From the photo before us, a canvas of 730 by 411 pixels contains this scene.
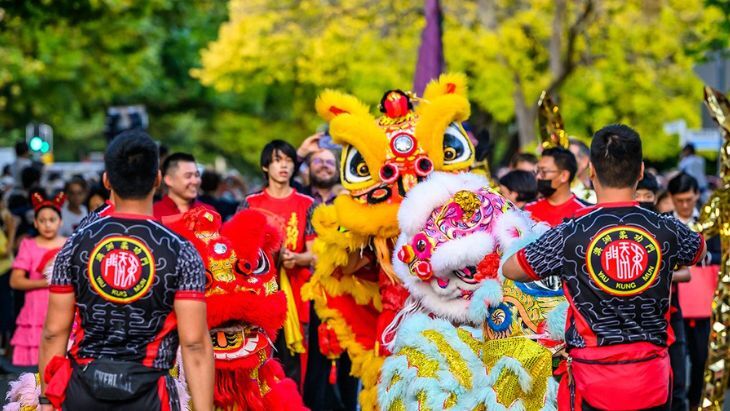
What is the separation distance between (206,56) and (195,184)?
24957 mm

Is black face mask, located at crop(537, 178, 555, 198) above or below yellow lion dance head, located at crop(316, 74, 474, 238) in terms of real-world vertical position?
below

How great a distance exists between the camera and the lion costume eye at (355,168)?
27.4 feet

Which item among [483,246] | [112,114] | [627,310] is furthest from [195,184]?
[112,114]

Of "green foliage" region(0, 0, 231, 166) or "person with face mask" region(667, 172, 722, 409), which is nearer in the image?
"person with face mask" region(667, 172, 722, 409)

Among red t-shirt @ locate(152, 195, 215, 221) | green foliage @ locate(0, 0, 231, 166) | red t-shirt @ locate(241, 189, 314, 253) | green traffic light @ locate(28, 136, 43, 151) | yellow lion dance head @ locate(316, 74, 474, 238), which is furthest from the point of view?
green traffic light @ locate(28, 136, 43, 151)

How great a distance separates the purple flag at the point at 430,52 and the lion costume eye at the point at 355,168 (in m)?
9.06

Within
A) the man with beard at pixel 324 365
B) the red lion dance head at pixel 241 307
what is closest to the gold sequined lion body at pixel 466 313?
the red lion dance head at pixel 241 307

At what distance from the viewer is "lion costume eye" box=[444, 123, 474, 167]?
841cm

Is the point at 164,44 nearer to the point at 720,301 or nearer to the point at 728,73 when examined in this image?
the point at 728,73

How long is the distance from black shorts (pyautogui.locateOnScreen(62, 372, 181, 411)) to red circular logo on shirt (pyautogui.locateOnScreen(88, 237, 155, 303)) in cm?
38

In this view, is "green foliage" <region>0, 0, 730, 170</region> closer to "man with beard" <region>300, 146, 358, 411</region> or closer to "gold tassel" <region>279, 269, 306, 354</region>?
"man with beard" <region>300, 146, 358, 411</region>

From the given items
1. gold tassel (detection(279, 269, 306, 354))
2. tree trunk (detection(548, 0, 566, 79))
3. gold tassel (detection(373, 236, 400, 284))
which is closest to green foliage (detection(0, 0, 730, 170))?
tree trunk (detection(548, 0, 566, 79))

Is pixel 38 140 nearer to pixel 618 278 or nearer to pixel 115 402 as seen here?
pixel 115 402

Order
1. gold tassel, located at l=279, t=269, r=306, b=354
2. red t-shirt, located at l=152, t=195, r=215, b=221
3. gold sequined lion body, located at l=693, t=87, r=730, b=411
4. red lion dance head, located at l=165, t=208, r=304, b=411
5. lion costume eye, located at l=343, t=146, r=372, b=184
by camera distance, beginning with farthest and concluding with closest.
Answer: gold tassel, located at l=279, t=269, r=306, b=354 < red t-shirt, located at l=152, t=195, r=215, b=221 < lion costume eye, located at l=343, t=146, r=372, b=184 < gold sequined lion body, located at l=693, t=87, r=730, b=411 < red lion dance head, located at l=165, t=208, r=304, b=411
